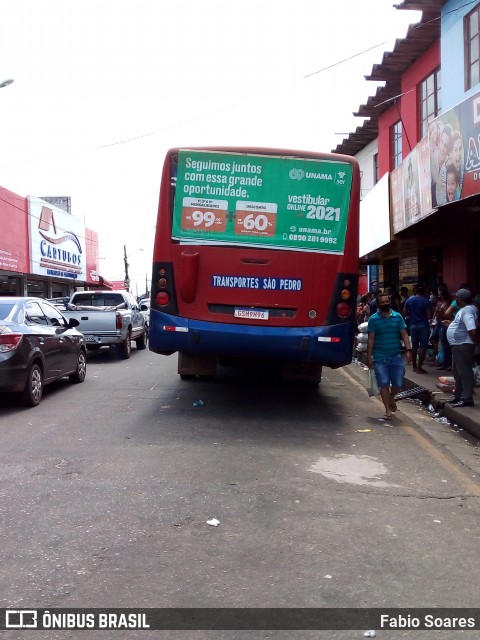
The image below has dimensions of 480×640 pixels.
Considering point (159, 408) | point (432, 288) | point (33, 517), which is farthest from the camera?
point (432, 288)

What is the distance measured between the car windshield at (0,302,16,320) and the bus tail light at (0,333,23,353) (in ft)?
1.53

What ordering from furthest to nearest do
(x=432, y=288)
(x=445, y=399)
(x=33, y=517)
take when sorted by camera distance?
(x=432, y=288), (x=445, y=399), (x=33, y=517)

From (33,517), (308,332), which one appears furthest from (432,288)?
(33,517)

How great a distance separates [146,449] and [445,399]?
518 cm

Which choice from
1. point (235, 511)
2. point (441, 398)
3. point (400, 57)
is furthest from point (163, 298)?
point (400, 57)

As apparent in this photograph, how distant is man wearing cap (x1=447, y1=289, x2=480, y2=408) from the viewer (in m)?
9.30

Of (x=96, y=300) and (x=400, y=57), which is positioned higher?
(x=400, y=57)

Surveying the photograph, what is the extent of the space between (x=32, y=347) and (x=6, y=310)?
27.9 inches

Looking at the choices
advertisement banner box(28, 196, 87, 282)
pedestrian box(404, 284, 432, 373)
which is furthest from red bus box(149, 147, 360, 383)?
advertisement banner box(28, 196, 87, 282)

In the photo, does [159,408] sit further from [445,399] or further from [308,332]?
[445,399]

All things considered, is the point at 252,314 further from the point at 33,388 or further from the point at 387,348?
the point at 33,388

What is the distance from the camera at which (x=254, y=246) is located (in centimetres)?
866

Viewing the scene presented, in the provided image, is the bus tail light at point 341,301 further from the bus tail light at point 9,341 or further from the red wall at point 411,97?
the red wall at point 411,97

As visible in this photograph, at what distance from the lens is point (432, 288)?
18.5 m
